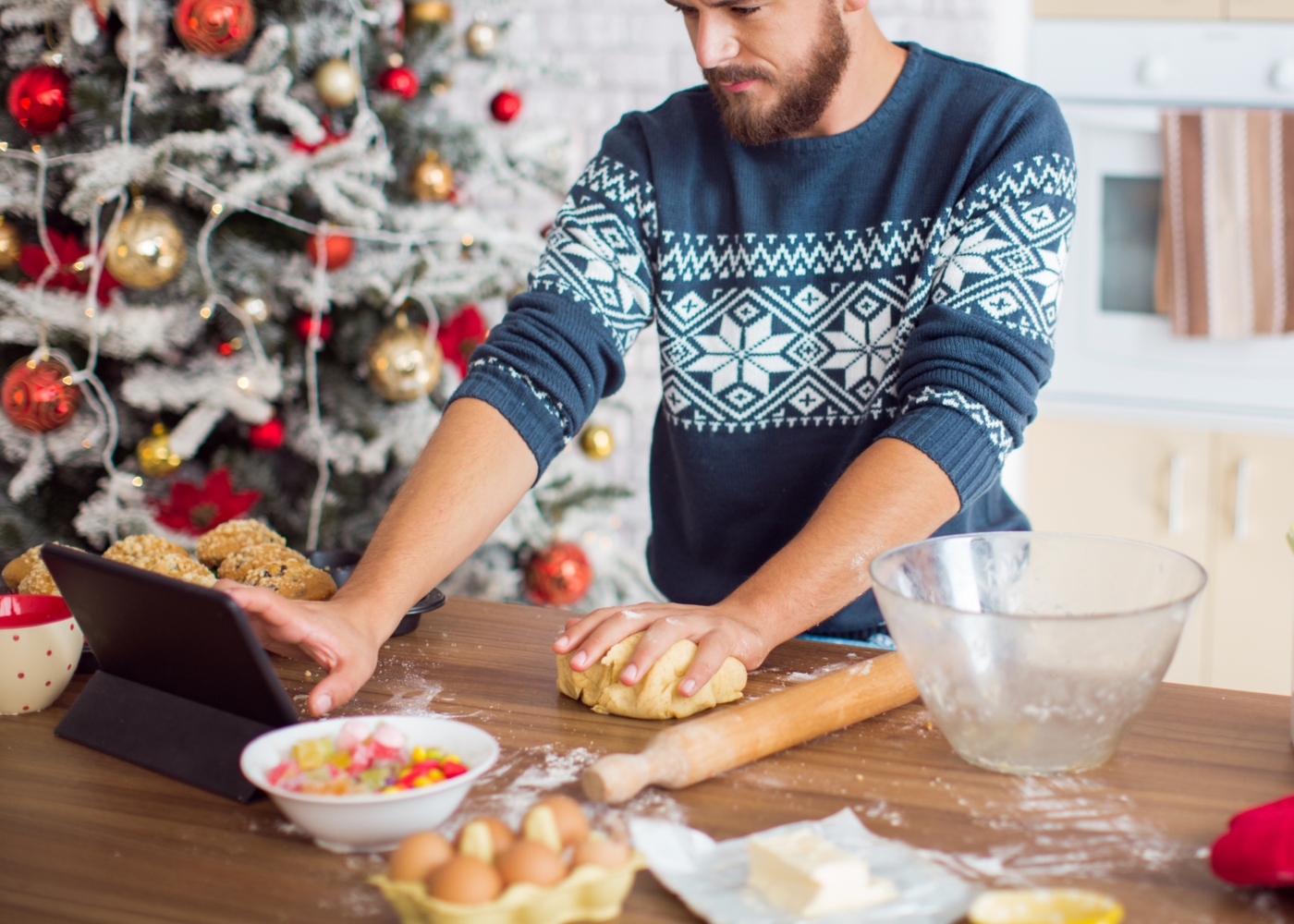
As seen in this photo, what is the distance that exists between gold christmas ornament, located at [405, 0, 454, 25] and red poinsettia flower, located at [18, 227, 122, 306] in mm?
706

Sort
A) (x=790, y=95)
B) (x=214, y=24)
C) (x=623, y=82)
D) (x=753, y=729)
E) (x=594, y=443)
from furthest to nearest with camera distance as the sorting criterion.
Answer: (x=623, y=82) → (x=594, y=443) → (x=214, y=24) → (x=790, y=95) → (x=753, y=729)

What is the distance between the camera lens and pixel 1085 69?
2.34 metres

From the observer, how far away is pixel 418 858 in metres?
0.58

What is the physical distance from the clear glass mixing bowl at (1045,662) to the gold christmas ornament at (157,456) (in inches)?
59.4

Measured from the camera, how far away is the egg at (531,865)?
582 mm

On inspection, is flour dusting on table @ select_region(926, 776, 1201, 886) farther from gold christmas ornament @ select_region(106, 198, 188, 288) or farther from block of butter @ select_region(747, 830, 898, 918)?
gold christmas ornament @ select_region(106, 198, 188, 288)

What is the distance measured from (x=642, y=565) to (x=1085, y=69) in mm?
1376

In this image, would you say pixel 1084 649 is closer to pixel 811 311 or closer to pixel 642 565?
pixel 811 311

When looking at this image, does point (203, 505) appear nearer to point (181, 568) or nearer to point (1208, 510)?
point (181, 568)

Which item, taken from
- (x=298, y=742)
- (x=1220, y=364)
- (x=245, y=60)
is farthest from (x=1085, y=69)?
(x=298, y=742)

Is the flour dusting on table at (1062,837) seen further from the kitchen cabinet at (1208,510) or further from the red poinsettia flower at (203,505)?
the kitchen cabinet at (1208,510)

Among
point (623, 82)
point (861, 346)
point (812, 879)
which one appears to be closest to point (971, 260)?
point (861, 346)

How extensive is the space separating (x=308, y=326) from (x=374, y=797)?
60.6 inches

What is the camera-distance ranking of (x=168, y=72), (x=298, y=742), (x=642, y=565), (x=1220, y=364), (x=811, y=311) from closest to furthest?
(x=298, y=742)
(x=811, y=311)
(x=168, y=72)
(x=1220, y=364)
(x=642, y=565)
